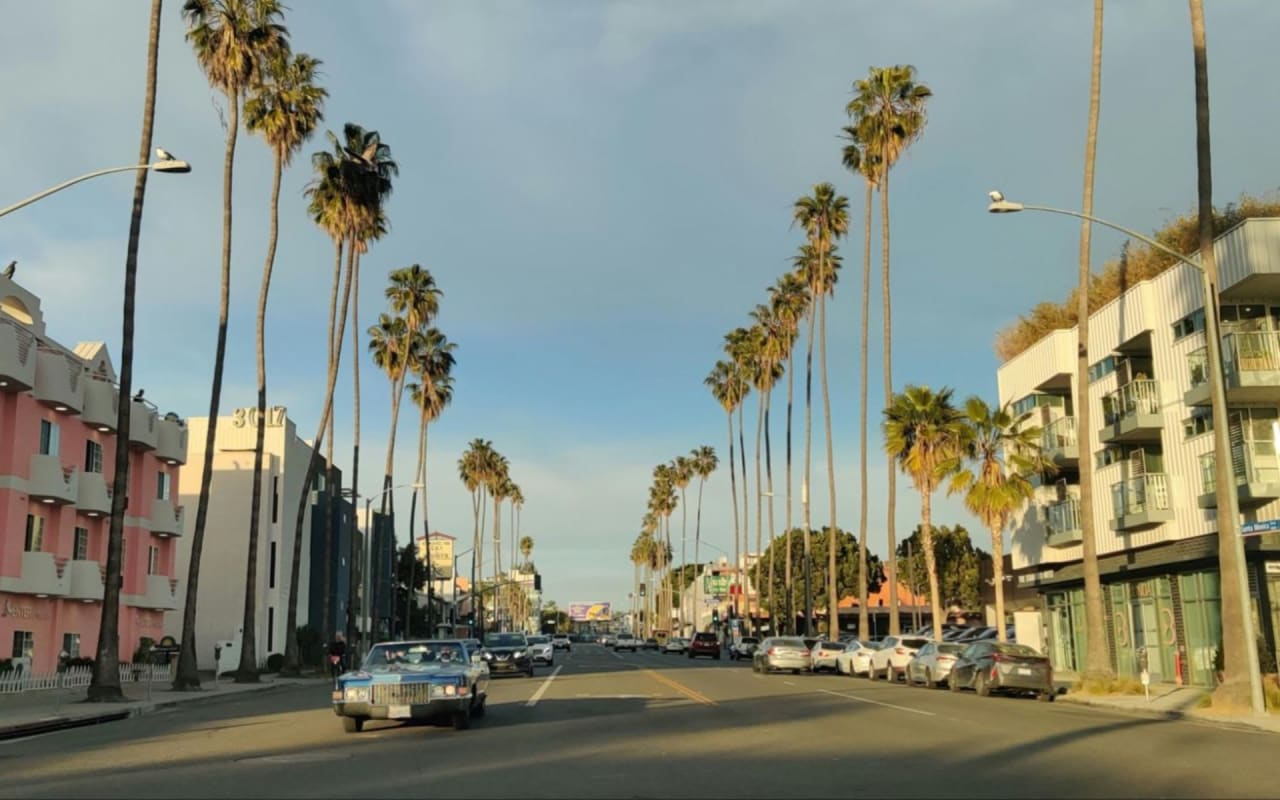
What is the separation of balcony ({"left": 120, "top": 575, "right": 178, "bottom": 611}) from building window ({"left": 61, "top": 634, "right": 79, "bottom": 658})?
3920mm

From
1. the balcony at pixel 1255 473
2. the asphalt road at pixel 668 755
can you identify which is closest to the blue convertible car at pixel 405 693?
the asphalt road at pixel 668 755

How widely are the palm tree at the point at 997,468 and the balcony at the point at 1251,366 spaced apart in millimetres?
8887

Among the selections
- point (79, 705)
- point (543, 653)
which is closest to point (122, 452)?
point (79, 705)

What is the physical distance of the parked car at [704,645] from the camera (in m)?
73.9

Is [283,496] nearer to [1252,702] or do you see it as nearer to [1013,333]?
[1013,333]

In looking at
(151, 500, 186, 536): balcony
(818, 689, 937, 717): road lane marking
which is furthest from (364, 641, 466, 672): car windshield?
(151, 500, 186, 536): balcony

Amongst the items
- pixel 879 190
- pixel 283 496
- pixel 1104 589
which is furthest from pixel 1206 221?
pixel 283 496

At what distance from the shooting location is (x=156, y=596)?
4666cm

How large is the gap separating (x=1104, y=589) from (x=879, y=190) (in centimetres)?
2053

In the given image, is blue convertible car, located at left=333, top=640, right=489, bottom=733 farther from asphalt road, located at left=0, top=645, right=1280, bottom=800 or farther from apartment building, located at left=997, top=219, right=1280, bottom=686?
apartment building, located at left=997, top=219, right=1280, bottom=686

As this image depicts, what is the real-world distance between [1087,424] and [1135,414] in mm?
4513

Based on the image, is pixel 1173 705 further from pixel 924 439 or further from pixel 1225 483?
pixel 924 439

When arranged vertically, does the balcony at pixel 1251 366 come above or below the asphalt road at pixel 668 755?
above

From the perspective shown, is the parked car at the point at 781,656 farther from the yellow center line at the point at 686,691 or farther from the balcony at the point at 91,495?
the balcony at the point at 91,495
